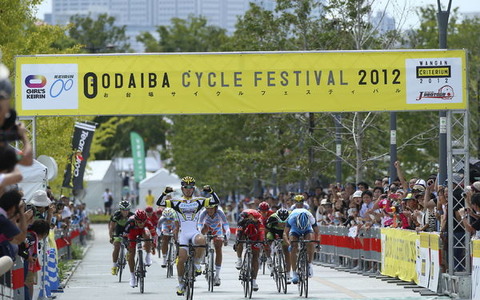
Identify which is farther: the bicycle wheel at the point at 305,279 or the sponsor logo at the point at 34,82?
the sponsor logo at the point at 34,82

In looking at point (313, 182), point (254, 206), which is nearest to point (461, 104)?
point (254, 206)

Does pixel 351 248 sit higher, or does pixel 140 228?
pixel 140 228

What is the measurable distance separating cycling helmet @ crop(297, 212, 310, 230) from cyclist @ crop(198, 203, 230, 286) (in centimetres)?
129

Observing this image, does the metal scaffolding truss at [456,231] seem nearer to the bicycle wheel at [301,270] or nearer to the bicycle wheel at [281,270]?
the bicycle wheel at [301,270]

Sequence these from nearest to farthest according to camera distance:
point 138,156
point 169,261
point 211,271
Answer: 1. point 211,271
2. point 169,261
3. point 138,156

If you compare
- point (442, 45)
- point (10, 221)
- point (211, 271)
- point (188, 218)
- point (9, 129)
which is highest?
point (442, 45)

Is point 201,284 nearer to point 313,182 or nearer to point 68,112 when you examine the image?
point 68,112

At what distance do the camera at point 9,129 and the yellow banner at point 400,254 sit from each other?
1375cm

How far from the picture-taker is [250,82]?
793 inches

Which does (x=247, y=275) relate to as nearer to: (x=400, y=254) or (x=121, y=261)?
(x=400, y=254)

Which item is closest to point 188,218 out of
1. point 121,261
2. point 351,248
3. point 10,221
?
point 121,261

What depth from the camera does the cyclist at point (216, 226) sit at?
20766 mm

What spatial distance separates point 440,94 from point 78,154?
17.0 meters

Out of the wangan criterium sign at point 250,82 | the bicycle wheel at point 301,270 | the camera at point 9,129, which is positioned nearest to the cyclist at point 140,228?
the wangan criterium sign at point 250,82
